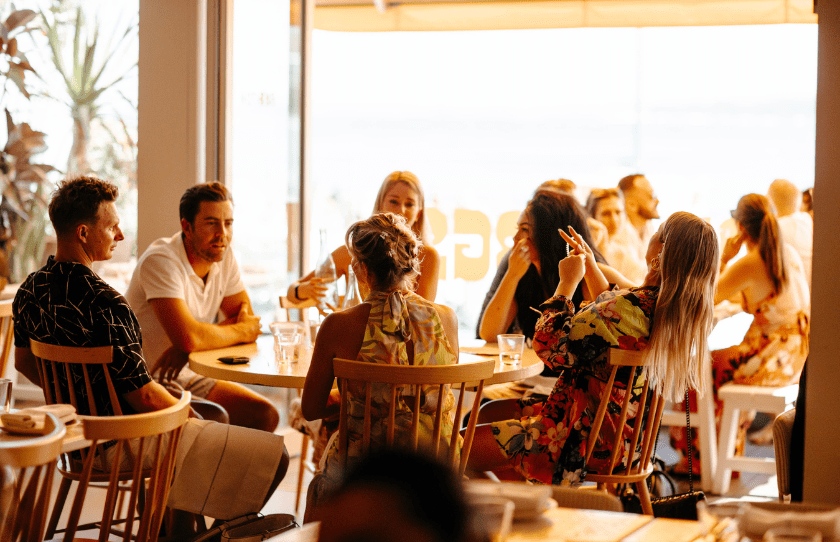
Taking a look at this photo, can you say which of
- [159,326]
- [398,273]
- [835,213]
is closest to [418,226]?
[159,326]

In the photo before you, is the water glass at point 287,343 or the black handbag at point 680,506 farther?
the water glass at point 287,343

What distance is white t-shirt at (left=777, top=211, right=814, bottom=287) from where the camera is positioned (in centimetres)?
503

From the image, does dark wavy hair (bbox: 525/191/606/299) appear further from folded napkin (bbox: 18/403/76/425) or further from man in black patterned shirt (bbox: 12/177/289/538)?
folded napkin (bbox: 18/403/76/425)

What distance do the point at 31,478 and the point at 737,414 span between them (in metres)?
3.52

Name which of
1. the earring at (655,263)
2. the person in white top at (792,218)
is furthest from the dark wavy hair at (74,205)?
the person in white top at (792,218)

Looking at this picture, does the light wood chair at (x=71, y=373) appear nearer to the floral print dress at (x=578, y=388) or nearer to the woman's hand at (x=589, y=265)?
the floral print dress at (x=578, y=388)

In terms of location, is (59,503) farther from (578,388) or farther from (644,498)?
(644,498)

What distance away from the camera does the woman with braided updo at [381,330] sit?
2270 mm

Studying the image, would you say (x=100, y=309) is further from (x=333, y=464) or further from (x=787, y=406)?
(x=787, y=406)

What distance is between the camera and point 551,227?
3.51 metres

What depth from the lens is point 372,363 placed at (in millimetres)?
2094

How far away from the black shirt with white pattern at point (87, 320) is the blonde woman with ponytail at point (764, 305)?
2951mm

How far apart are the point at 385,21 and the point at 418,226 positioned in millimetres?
3759

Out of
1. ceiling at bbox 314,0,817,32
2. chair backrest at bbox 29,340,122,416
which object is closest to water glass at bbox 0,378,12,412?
chair backrest at bbox 29,340,122,416
